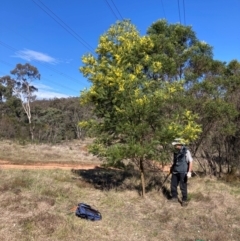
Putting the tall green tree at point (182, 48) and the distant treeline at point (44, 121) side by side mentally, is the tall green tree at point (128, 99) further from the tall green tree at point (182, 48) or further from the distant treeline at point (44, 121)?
the distant treeline at point (44, 121)

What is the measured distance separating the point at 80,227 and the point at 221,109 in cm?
712

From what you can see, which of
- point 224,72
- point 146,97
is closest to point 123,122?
point 146,97

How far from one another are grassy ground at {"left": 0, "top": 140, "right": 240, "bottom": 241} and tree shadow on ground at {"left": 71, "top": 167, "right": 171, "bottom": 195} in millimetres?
32

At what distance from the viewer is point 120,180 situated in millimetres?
11547

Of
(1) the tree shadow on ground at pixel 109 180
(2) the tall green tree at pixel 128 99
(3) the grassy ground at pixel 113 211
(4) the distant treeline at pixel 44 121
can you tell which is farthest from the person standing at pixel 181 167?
(4) the distant treeline at pixel 44 121

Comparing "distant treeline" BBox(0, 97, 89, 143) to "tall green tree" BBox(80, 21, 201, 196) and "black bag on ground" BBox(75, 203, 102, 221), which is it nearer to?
"tall green tree" BBox(80, 21, 201, 196)

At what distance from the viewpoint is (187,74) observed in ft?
40.3

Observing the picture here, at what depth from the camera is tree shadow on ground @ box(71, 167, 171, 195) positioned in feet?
34.1

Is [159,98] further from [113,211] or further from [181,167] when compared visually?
[113,211]

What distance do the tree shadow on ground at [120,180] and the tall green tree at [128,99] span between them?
169 centimetres

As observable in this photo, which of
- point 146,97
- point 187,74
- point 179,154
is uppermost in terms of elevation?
point 187,74

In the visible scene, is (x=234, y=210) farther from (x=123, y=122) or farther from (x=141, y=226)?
(x=123, y=122)

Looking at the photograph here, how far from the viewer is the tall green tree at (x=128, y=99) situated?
8609 millimetres

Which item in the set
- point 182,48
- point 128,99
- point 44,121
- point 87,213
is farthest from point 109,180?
point 44,121
